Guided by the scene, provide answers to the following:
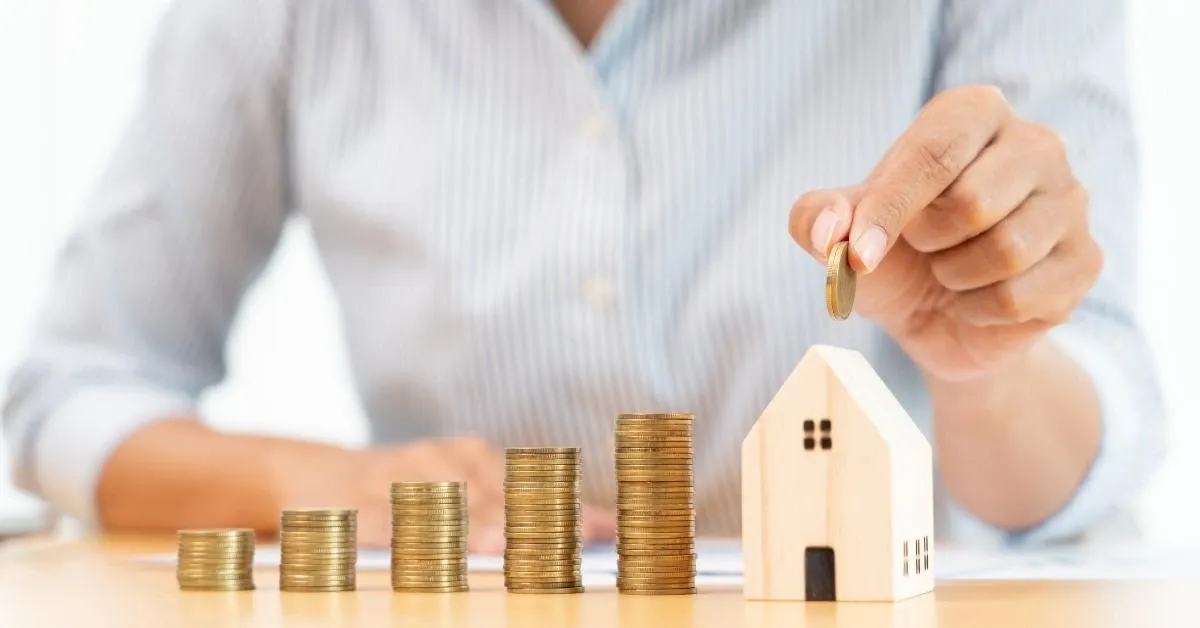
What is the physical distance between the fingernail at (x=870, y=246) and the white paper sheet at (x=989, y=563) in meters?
0.18

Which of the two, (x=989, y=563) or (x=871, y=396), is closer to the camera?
(x=871, y=396)

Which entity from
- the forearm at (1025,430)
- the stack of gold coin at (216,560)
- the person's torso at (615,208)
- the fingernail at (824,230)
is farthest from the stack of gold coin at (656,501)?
the person's torso at (615,208)

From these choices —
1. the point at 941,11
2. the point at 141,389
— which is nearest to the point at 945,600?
the point at 941,11

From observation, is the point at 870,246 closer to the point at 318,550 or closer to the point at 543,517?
the point at 543,517

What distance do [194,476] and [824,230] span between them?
958 millimetres

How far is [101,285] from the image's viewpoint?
5.59 feet

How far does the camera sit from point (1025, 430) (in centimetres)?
129

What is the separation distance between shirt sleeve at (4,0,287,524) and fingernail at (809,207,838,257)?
1048 millimetres

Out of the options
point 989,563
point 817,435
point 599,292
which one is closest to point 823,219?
point 817,435

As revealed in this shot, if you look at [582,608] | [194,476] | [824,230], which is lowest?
[582,608]

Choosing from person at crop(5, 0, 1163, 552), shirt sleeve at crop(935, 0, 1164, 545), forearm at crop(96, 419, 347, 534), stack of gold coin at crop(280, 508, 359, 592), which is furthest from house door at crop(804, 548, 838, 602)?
forearm at crop(96, 419, 347, 534)

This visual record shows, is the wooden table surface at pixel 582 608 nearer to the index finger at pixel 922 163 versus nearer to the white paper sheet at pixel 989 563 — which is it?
the white paper sheet at pixel 989 563

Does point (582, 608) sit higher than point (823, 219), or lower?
lower

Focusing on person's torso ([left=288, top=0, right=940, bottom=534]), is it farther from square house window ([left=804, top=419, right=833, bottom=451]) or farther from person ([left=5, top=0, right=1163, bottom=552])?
square house window ([left=804, top=419, right=833, bottom=451])
